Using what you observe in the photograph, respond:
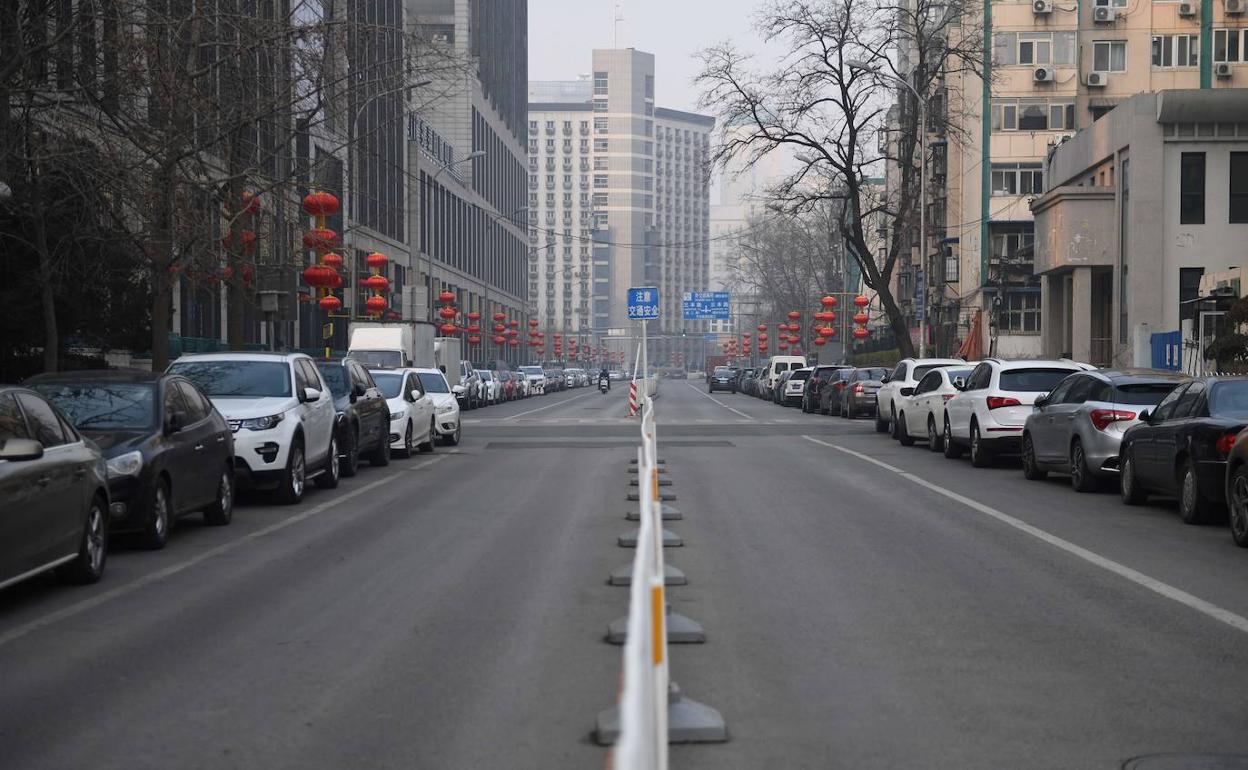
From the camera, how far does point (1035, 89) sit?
64750 mm

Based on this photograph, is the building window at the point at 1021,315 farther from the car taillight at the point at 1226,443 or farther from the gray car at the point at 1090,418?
the car taillight at the point at 1226,443

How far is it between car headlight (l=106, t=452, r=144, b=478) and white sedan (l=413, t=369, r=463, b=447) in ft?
51.6

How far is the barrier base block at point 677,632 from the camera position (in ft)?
28.3

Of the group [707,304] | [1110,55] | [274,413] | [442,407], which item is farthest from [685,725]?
[707,304]

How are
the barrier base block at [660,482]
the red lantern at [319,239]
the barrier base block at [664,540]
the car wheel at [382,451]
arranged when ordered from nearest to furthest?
1. the barrier base block at [664,540]
2. the barrier base block at [660,482]
3. the car wheel at [382,451]
4. the red lantern at [319,239]

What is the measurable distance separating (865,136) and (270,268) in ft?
93.0

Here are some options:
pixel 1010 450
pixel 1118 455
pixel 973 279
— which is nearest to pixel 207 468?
pixel 1118 455

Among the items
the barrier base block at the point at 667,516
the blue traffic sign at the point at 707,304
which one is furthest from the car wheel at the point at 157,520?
the blue traffic sign at the point at 707,304

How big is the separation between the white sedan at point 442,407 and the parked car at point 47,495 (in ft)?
56.3

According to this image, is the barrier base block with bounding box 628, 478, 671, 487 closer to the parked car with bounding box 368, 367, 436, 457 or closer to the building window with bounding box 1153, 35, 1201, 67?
the parked car with bounding box 368, 367, 436, 457

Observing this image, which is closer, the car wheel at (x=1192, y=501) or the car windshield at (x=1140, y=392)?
the car wheel at (x=1192, y=501)

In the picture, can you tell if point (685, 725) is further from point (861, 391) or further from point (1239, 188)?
point (1239, 188)

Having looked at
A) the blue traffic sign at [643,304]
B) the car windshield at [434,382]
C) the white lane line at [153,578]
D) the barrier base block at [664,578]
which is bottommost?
the white lane line at [153,578]

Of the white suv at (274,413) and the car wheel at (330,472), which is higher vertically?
the white suv at (274,413)
